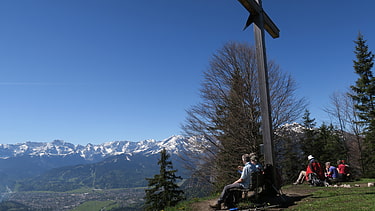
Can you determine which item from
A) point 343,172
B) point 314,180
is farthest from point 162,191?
point 314,180

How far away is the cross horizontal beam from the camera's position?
6754mm

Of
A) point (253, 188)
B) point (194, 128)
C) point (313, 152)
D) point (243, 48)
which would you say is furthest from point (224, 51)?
point (313, 152)

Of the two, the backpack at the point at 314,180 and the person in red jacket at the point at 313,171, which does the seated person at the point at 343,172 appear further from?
the backpack at the point at 314,180

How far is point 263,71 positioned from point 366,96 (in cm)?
2303

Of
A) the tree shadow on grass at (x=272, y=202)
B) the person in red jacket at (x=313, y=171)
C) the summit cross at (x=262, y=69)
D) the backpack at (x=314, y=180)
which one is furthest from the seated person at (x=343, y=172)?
the summit cross at (x=262, y=69)

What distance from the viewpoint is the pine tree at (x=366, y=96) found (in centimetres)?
2295

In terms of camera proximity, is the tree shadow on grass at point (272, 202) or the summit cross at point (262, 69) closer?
the tree shadow on grass at point (272, 202)

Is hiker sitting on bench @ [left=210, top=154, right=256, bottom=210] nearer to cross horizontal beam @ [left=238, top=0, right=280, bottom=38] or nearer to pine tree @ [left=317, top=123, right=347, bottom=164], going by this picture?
cross horizontal beam @ [left=238, top=0, right=280, bottom=38]

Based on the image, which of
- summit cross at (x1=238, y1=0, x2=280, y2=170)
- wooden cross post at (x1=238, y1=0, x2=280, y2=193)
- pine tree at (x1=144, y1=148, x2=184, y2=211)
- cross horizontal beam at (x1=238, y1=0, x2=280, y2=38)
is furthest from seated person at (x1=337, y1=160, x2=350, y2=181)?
pine tree at (x1=144, y1=148, x2=184, y2=211)

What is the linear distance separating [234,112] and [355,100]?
18518 millimetres

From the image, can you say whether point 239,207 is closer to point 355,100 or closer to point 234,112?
point 234,112

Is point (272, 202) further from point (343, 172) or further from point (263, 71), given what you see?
point (343, 172)

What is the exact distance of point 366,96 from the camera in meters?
24.2

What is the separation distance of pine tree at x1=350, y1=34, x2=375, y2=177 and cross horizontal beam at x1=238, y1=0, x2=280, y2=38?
20292 millimetres
